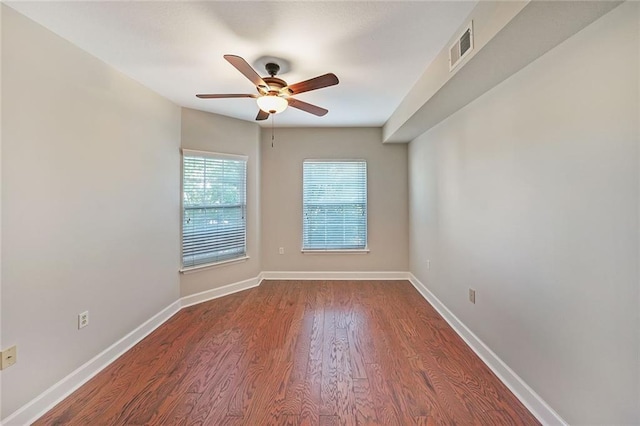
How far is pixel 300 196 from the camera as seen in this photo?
4316 mm

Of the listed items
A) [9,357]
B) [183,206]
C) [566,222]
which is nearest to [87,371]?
Answer: [9,357]

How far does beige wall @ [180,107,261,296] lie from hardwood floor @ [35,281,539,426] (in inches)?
19.1

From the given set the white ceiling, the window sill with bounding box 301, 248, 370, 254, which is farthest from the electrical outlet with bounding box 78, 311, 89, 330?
the window sill with bounding box 301, 248, 370, 254

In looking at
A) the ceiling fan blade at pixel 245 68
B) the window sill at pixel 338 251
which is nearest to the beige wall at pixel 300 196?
the window sill at pixel 338 251

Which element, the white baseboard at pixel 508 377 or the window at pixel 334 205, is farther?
the window at pixel 334 205

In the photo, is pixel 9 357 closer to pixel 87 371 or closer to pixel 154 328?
pixel 87 371

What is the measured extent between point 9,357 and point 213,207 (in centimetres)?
218

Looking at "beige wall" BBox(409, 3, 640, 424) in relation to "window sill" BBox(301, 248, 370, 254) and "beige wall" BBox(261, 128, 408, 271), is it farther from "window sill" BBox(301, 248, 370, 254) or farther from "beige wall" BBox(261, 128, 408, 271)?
"window sill" BBox(301, 248, 370, 254)

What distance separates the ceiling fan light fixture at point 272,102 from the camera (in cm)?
214

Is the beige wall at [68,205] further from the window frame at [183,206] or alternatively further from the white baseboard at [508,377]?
the white baseboard at [508,377]

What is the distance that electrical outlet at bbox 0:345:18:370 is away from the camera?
150 cm

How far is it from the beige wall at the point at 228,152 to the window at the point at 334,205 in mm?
790

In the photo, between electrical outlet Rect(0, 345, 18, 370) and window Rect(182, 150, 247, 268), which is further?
window Rect(182, 150, 247, 268)

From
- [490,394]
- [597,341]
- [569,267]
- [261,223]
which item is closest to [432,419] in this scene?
[490,394]
